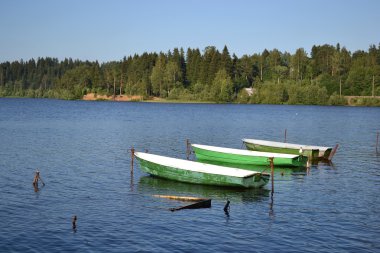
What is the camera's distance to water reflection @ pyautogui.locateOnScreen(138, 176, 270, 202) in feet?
114

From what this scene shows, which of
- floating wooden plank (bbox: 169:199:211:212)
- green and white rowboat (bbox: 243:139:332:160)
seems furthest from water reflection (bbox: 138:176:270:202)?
green and white rowboat (bbox: 243:139:332:160)

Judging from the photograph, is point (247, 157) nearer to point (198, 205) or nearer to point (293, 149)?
point (293, 149)

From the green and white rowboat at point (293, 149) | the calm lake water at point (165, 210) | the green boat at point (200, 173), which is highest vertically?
the green and white rowboat at point (293, 149)

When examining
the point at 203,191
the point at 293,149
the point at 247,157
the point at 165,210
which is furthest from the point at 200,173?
the point at 293,149

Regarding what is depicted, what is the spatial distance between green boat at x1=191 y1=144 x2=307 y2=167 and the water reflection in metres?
11.0

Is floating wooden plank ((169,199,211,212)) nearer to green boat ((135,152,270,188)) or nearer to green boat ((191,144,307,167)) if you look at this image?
green boat ((135,152,270,188))

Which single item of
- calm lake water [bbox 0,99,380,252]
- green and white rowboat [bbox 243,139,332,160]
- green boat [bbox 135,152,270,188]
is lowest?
calm lake water [bbox 0,99,380,252]

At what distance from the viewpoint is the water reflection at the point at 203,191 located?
34.9 meters

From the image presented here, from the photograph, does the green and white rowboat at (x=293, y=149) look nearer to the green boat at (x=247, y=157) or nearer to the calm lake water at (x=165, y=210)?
the calm lake water at (x=165, y=210)

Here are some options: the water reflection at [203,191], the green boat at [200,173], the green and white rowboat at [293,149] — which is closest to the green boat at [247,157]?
the green and white rowboat at [293,149]

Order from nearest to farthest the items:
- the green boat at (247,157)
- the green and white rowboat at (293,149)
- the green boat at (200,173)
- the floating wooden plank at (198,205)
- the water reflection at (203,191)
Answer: the floating wooden plank at (198,205) < the water reflection at (203,191) < the green boat at (200,173) < the green boat at (247,157) < the green and white rowboat at (293,149)

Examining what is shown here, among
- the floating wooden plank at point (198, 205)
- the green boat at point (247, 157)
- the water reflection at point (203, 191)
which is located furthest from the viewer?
the green boat at point (247, 157)

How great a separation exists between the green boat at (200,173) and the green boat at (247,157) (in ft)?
31.7

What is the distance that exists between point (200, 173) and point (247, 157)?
477 inches
